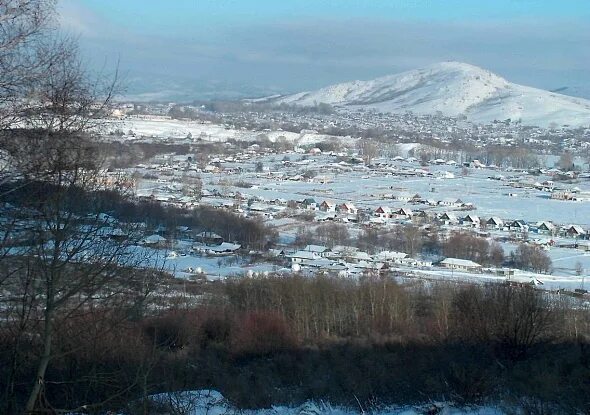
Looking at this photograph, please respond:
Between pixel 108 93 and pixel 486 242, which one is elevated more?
pixel 108 93

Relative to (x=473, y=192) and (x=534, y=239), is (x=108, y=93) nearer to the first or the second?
(x=534, y=239)

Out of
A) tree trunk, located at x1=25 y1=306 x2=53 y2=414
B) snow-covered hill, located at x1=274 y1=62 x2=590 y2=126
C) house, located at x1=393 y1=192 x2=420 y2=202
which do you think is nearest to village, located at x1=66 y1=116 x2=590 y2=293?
house, located at x1=393 y1=192 x2=420 y2=202

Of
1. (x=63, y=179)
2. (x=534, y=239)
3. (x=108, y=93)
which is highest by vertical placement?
(x=108, y=93)

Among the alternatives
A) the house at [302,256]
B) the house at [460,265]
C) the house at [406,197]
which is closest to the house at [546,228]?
the house at [460,265]

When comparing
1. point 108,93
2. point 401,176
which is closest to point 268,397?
point 108,93

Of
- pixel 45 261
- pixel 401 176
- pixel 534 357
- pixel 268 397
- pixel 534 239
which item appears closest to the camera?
pixel 45 261

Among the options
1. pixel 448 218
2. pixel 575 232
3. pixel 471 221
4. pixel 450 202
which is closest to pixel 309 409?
pixel 575 232

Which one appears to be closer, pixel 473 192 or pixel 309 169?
pixel 473 192
